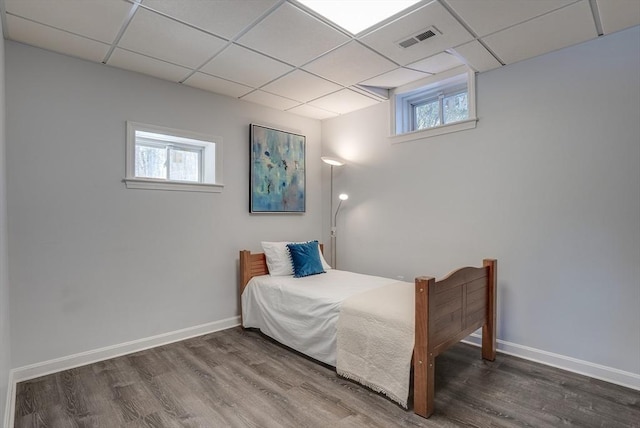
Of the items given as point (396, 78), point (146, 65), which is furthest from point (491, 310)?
point (146, 65)

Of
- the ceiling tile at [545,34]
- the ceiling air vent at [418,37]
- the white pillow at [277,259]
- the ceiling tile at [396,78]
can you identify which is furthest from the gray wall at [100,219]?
the ceiling tile at [545,34]

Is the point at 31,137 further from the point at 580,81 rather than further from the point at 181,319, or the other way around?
the point at 580,81

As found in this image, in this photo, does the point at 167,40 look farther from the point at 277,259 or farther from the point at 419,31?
the point at 277,259

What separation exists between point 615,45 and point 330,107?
8.54 ft

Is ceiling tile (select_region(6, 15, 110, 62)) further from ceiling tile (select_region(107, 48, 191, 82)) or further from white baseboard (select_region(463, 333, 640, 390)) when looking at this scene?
white baseboard (select_region(463, 333, 640, 390))

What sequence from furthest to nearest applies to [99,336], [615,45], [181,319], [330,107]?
[330,107] < [181,319] < [99,336] < [615,45]

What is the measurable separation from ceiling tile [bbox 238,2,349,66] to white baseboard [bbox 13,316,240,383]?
8.96 ft

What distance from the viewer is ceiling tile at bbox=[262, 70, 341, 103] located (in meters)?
3.15

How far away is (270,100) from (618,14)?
3007mm

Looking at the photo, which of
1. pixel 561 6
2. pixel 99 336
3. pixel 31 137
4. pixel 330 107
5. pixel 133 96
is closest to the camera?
pixel 561 6

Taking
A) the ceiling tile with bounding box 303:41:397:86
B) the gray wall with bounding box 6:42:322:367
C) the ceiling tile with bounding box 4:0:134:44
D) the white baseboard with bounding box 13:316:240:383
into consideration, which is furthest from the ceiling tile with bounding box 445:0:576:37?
the white baseboard with bounding box 13:316:240:383

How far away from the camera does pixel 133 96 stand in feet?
Answer: 9.95

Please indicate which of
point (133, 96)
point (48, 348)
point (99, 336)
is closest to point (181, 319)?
point (99, 336)

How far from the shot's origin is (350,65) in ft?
9.52
